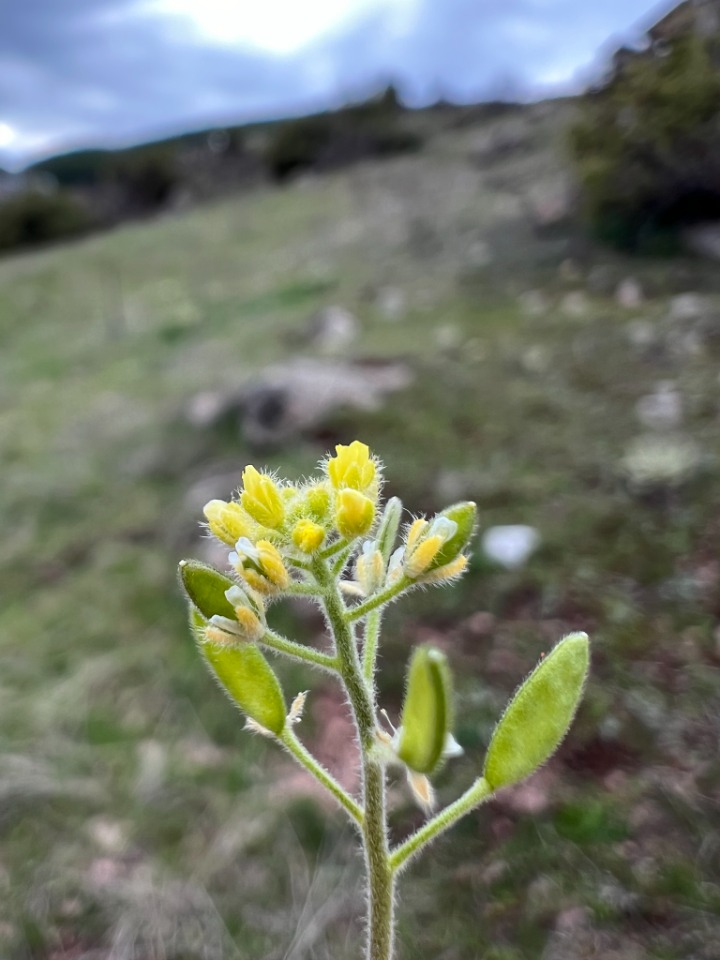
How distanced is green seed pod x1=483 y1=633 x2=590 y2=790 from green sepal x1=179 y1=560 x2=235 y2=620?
30 cm

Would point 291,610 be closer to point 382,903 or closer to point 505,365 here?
point 382,903

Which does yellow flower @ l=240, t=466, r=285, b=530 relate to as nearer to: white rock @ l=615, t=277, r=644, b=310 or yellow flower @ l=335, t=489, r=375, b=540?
yellow flower @ l=335, t=489, r=375, b=540

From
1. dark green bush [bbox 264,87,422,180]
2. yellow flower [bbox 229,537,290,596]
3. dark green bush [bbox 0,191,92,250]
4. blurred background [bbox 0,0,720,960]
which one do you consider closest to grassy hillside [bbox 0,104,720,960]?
blurred background [bbox 0,0,720,960]

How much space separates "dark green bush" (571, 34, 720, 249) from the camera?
148 inches

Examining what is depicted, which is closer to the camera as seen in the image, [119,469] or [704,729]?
[704,729]

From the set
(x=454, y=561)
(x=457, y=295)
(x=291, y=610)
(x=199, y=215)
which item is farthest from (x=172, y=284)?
(x=454, y=561)

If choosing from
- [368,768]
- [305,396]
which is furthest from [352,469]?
[305,396]

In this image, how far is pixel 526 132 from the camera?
7.52 metres

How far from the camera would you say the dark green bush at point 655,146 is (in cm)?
375

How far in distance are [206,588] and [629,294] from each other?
332 centimetres

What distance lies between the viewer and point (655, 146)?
3936 millimetres

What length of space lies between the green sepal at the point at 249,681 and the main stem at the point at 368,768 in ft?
0.28

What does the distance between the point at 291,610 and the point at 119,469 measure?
5.26 ft

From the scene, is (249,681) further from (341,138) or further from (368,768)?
(341,138)
